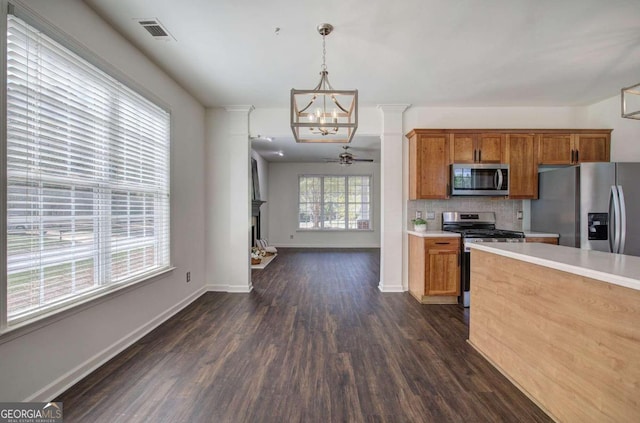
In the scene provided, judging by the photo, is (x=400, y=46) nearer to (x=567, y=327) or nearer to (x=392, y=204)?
(x=392, y=204)

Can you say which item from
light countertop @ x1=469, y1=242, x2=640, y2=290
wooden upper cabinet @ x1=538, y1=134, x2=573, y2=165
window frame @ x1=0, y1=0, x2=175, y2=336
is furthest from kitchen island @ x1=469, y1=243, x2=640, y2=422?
window frame @ x1=0, y1=0, x2=175, y2=336

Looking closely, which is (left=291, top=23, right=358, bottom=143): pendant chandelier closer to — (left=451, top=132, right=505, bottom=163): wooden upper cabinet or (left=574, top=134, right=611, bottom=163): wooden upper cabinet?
(left=451, top=132, right=505, bottom=163): wooden upper cabinet

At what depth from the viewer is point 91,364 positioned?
202 centimetres

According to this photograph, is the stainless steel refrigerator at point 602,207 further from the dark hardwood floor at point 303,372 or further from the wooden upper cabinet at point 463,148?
the dark hardwood floor at point 303,372

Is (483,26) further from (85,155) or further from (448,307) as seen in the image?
(85,155)

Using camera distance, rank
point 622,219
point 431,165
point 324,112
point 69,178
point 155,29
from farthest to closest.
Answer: point 431,165
point 622,219
point 155,29
point 324,112
point 69,178

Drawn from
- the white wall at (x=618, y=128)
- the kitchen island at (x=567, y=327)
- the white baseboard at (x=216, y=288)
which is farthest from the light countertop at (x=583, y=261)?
the white baseboard at (x=216, y=288)

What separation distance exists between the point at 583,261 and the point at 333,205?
7122 millimetres

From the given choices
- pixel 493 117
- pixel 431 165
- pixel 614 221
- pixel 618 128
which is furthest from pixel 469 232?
pixel 618 128

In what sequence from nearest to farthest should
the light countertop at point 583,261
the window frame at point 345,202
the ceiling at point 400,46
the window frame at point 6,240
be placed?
the light countertop at point 583,261
the window frame at point 6,240
the ceiling at point 400,46
the window frame at point 345,202

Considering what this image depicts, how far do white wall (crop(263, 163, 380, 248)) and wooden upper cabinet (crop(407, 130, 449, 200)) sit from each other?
4669 mm

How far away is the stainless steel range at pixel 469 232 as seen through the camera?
3408 millimetres

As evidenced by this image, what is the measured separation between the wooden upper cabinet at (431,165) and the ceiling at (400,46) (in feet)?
1.91

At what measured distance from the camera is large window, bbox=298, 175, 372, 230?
27.9 ft
